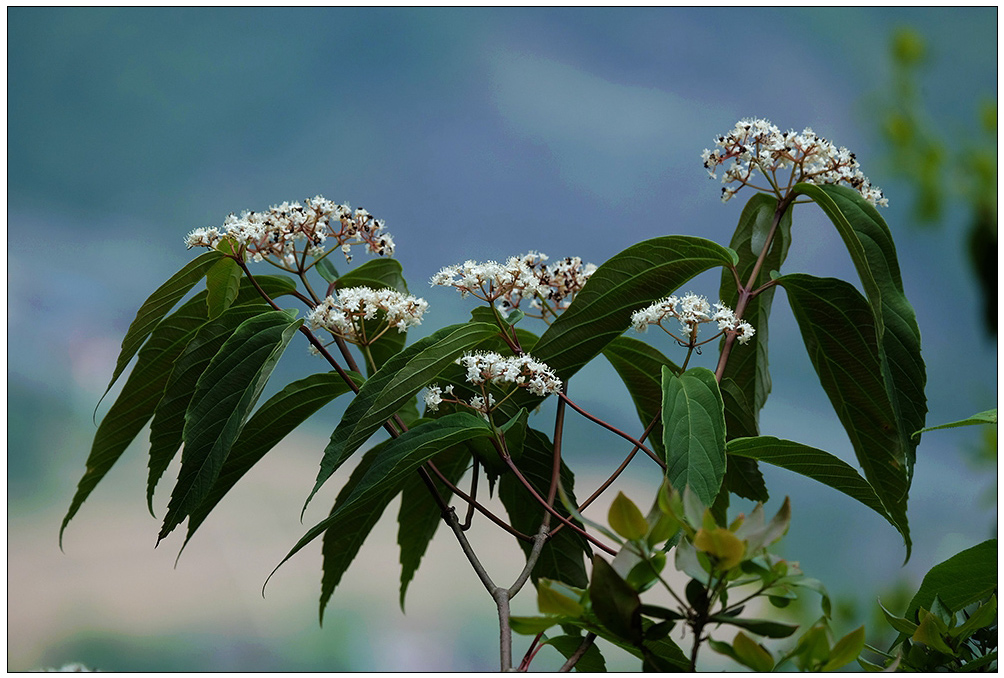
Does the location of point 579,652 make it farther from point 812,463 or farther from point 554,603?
point 812,463

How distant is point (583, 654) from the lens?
0.49 m

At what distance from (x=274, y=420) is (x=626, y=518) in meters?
0.49

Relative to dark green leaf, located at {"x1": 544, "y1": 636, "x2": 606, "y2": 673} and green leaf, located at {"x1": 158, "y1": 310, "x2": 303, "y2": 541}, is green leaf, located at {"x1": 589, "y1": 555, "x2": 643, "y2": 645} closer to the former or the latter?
dark green leaf, located at {"x1": 544, "y1": 636, "x2": 606, "y2": 673}

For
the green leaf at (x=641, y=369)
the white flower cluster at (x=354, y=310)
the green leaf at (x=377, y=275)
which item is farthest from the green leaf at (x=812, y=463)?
the green leaf at (x=377, y=275)

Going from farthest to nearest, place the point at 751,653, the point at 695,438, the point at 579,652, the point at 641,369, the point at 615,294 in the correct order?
the point at 641,369
the point at 615,294
the point at 695,438
the point at 579,652
the point at 751,653

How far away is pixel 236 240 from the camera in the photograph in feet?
2.44

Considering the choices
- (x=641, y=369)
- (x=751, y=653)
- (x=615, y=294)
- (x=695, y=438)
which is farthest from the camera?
(x=641, y=369)

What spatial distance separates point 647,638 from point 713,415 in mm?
244

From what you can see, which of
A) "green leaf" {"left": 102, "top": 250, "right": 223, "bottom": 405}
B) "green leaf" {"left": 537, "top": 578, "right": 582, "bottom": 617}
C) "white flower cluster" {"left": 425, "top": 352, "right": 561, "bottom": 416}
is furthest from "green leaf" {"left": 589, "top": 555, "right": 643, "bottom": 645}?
"green leaf" {"left": 102, "top": 250, "right": 223, "bottom": 405}

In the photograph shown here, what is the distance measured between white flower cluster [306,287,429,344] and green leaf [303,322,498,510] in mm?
63

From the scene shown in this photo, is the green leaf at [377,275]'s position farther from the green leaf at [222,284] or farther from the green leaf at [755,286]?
the green leaf at [755,286]

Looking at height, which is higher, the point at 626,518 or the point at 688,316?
the point at 688,316

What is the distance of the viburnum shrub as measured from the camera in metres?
0.62

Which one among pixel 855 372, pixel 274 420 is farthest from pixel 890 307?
pixel 274 420
